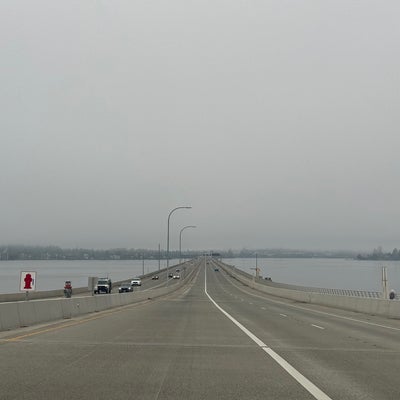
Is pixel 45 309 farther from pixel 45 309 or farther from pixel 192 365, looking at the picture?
pixel 192 365

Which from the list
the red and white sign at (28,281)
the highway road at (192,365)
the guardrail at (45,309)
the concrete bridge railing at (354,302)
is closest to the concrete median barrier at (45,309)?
the guardrail at (45,309)

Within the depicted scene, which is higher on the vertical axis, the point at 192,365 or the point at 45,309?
the point at 45,309

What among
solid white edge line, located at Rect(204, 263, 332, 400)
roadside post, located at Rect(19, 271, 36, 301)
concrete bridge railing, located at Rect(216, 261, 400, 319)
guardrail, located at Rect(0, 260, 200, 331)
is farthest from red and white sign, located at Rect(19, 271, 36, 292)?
concrete bridge railing, located at Rect(216, 261, 400, 319)

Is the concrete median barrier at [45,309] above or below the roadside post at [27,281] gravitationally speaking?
below

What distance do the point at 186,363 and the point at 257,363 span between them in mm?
1436

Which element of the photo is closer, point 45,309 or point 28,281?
point 28,281

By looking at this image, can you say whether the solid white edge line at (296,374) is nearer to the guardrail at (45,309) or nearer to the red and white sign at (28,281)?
the guardrail at (45,309)

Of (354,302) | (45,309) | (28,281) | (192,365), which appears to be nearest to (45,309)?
(45,309)

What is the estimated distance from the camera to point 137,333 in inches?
675

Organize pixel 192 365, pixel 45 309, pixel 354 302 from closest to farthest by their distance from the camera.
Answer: pixel 192 365
pixel 45 309
pixel 354 302

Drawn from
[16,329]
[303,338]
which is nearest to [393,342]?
[303,338]

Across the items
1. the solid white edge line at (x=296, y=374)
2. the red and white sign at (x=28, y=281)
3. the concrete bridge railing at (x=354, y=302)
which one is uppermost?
the red and white sign at (x=28, y=281)

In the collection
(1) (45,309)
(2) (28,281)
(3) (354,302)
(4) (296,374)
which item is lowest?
(3) (354,302)

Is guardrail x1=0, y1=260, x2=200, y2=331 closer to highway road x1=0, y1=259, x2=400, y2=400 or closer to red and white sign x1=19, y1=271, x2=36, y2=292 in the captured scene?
red and white sign x1=19, y1=271, x2=36, y2=292
